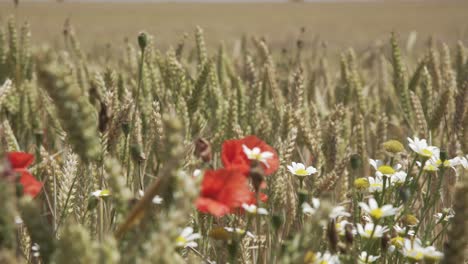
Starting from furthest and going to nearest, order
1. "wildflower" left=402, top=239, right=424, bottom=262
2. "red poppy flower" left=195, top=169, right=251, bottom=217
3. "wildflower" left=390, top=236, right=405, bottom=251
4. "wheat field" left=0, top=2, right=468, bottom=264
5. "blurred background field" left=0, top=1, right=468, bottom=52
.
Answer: "blurred background field" left=0, top=1, right=468, bottom=52 → "wildflower" left=390, top=236, right=405, bottom=251 → "wildflower" left=402, top=239, right=424, bottom=262 → "red poppy flower" left=195, top=169, right=251, bottom=217 → "wheat field" left=0, top=2, right=468, bottom=264

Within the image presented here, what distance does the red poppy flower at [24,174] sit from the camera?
79 centimetres

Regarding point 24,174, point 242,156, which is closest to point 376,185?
point 242,156

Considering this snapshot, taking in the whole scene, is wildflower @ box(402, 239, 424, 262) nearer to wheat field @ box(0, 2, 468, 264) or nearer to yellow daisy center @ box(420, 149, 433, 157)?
wheat field @ box(0, 2, 468, 264)

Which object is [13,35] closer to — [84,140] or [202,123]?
[202,123]

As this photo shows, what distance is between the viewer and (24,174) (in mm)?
813

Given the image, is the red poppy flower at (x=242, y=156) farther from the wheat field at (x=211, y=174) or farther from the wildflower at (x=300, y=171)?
the wildflower at (x=300, y=171)

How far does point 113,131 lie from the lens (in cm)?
116

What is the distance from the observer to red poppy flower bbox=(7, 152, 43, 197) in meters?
0.79

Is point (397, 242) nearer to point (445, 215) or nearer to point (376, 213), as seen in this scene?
point (376, 213)

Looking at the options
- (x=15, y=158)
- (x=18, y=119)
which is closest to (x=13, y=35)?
(x=18, y=119)

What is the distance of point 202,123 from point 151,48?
0.46 m

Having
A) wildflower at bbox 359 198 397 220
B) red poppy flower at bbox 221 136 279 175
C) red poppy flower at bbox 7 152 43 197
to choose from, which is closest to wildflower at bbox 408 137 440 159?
wildflower at bbox 359 198 397 220

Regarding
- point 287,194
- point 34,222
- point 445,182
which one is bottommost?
point 445,182

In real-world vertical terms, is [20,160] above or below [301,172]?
above
